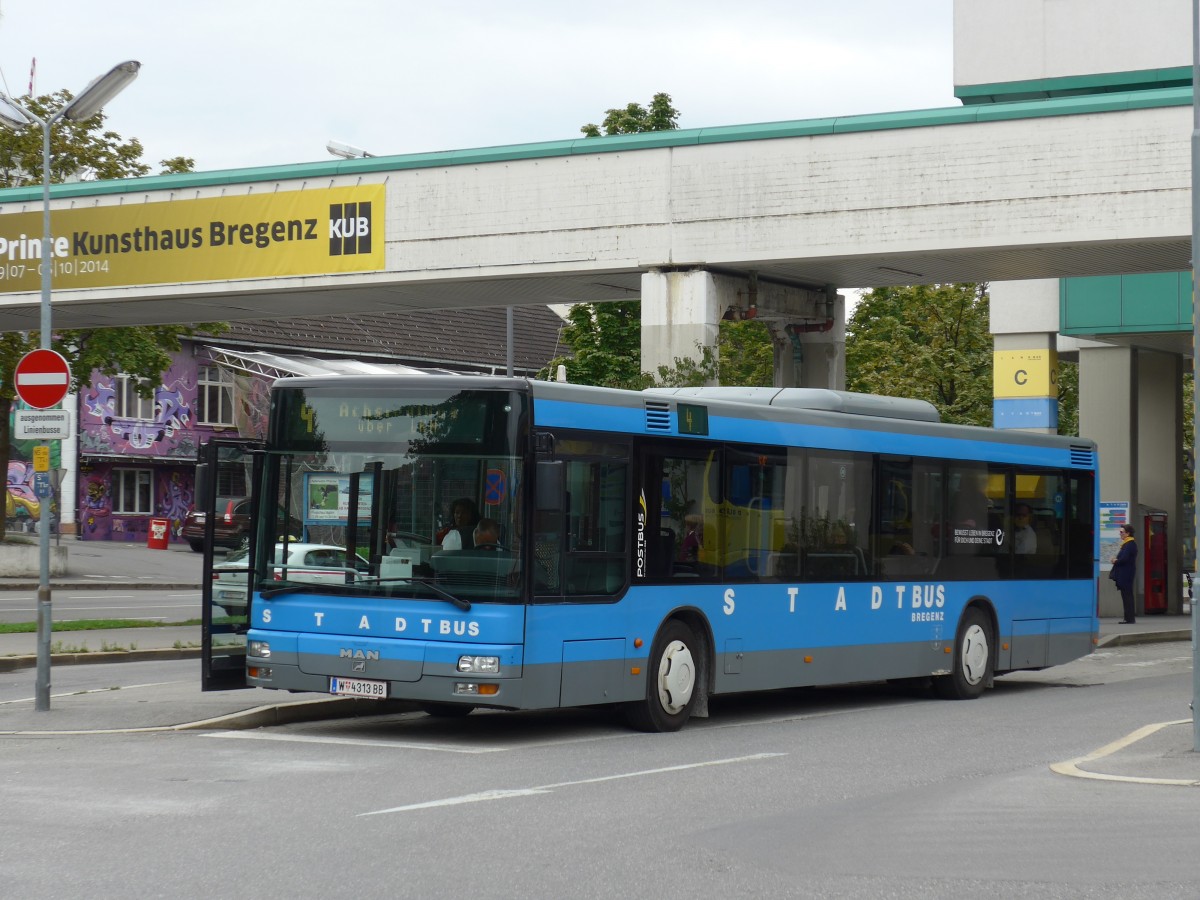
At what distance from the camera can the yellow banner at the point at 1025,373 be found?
3297 centimetres

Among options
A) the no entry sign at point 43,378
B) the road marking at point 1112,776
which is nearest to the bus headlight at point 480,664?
the road marking at point 1112,776

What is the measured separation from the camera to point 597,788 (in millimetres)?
10398

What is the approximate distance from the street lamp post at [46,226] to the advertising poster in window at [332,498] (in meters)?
2.50

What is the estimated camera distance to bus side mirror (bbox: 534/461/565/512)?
1249 cm

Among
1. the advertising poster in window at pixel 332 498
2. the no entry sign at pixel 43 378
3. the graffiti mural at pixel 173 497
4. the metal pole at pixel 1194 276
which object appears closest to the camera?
the metal pole at pixel 1194 276

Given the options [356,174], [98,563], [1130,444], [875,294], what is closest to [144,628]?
[356,174]

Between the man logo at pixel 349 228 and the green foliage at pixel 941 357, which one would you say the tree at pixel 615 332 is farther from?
the man logo at pixel 349 228

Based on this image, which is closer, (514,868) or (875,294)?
(514,868)

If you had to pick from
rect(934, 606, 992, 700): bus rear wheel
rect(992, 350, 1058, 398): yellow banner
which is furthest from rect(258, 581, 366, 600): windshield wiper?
rect(992, 350, 1058, 398): yellow banner

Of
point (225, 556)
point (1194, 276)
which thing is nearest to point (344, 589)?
point (225, 556)

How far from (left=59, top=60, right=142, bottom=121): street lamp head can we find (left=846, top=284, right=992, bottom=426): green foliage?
33.1 metres

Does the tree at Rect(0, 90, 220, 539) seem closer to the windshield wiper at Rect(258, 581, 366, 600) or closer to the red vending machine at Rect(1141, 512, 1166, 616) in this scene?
the red vending machine at Rect(1141, 512, 1166, 616)

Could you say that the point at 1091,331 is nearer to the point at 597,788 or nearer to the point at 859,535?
the point at 859,535

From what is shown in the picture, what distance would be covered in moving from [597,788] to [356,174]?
17215 mm
